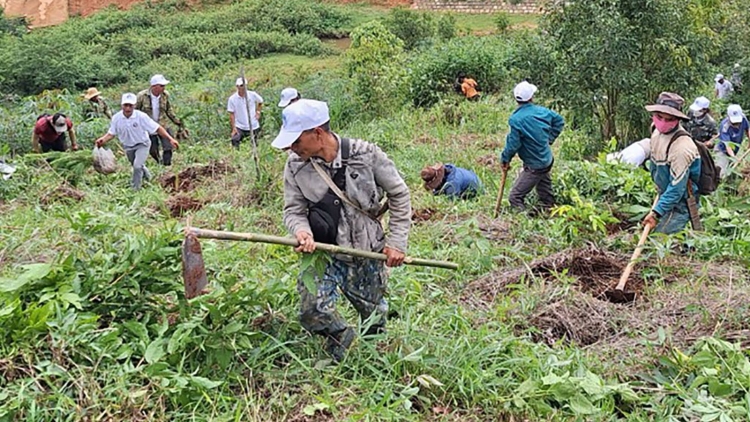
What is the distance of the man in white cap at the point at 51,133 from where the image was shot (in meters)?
8.91

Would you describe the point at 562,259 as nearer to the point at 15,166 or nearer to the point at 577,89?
the point at 577,89

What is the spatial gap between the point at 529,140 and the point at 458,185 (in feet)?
3.32

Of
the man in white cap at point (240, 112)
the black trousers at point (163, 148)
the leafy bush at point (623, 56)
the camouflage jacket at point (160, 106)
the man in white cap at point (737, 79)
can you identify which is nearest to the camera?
the leafy bush at point (623, 56)

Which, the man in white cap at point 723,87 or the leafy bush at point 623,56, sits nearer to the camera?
the leafy bush at point 623,56

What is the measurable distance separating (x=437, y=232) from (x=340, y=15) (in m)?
24.7

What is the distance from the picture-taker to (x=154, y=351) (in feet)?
10.6

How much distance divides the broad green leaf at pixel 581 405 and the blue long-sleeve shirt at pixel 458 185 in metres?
3.91

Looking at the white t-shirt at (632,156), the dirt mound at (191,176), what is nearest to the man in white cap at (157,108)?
the dirt mound at (191,176)

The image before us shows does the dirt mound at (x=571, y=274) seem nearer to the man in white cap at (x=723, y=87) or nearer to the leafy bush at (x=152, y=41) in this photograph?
the man in white cap at (x=723, y=87)

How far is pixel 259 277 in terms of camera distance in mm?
4695

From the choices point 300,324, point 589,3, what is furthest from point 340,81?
point 300,324

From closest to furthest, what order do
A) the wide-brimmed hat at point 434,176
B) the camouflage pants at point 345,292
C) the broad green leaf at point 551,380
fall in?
the broad green leaf at point 551,380 < the camouflage pants at point 345,292 < the wide-brimmed hat at point 434,176

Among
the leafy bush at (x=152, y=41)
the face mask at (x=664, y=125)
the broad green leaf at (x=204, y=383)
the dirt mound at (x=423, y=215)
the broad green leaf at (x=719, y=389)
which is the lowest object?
the leafy bush at (x=152, y=41)

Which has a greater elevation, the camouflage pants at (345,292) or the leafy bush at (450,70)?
the camouflage pants at (345,292)
